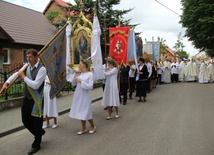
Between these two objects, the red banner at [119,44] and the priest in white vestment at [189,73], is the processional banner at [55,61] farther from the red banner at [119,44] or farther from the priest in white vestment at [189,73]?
the priest in white vestment at [189,73]

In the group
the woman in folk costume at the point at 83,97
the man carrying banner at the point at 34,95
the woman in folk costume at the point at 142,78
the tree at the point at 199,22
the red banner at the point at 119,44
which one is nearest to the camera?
the man carrying banner at the point at 34,95

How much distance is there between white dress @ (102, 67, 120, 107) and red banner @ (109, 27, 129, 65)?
2461mm

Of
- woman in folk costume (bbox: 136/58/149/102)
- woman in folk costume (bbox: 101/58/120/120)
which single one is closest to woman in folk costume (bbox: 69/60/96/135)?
woman in folk costume (bbox: 101/58/120/120)

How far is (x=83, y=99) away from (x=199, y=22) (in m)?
21.6

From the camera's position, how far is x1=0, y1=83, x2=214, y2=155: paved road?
5.56 meters

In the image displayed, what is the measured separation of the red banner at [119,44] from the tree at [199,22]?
590 inches

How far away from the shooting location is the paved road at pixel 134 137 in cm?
556

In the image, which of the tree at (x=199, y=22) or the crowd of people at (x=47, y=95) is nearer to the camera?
the crowd of people at (x=47, y=95)

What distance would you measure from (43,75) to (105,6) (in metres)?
22.8

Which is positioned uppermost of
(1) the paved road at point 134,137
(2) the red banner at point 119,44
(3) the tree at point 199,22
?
(3) the tree at point 199,22

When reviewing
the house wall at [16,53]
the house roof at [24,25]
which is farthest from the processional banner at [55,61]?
the house wall at [16,53]

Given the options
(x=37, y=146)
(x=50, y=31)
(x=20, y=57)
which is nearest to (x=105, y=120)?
(x=37, y=146)

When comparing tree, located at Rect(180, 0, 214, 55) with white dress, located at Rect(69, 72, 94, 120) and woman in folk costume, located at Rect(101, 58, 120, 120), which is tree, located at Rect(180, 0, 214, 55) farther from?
white dress, located at Rect(69, 72, 94, 120)

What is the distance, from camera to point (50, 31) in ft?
94.0
